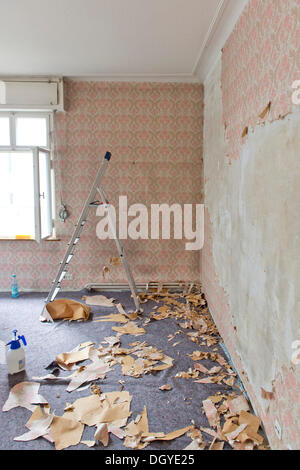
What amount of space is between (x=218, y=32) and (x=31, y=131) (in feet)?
8.65

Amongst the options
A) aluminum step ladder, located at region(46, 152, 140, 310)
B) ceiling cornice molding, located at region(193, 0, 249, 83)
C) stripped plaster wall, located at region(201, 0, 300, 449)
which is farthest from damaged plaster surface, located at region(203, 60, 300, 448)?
aluminum step ladder, located at region(46, 152, 140, 310)

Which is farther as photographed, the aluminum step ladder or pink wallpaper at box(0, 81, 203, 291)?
pink wallpaper at box(0, 81, 203, 291)

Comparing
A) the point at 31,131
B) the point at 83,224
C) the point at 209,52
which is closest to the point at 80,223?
the point at 83,224

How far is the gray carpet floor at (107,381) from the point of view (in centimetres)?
199

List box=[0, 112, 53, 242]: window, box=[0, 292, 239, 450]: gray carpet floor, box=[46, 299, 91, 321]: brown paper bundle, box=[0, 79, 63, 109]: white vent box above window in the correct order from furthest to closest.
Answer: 1. box=[0, 112, 53, 242]: window
2. box=[0, 79, 63, 109]: white vent box above window
3. box=[46, 299, 91, 321]: brown paper bundle
4. box=[0, 292, 239, 450]: gray carpet floor

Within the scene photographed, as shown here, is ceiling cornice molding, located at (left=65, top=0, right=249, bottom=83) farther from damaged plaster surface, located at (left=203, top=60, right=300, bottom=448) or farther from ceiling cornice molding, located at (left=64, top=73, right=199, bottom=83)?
damaged plaster surface, located at (left=203, top=60, right=300, bottom=448)

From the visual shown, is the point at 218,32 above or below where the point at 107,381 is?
above

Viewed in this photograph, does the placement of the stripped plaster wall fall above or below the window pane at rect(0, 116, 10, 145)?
below

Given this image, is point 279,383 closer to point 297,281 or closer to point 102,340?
point 297,281

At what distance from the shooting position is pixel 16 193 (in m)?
4.50

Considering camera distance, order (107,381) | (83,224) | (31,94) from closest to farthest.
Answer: (107,381) < (83,224) < (31,94)

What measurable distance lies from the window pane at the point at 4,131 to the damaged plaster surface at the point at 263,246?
9.38ft

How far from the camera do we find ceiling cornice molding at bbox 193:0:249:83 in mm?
2516

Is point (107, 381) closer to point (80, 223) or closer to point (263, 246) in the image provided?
point (263, 246)
